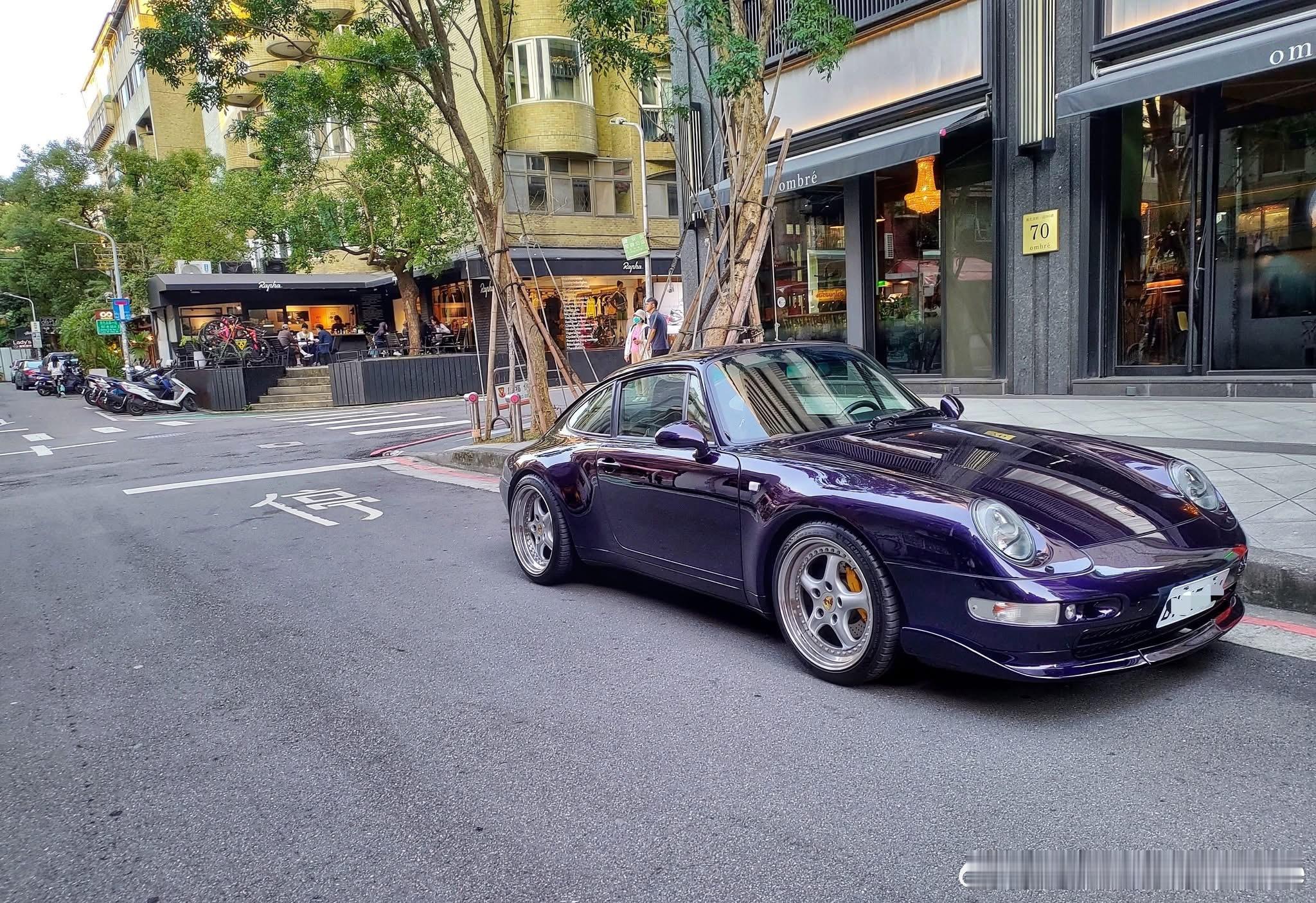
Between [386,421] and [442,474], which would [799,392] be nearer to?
[442,474]

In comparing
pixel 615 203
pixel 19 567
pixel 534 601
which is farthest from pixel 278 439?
pixel 615 203

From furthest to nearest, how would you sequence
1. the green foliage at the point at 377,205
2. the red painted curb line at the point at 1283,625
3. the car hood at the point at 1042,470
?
the green foliage at the point at 377,205, the red painted curb line at the point at 1283,625, the car hood at the point at 1042,470

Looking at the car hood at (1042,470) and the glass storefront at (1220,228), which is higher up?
the glass storefront at (1220,228)

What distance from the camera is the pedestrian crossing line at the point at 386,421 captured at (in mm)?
18219

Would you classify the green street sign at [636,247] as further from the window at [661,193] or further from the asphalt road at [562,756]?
the window at [661,193]

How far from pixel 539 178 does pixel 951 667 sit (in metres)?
28.3

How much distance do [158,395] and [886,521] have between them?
→ 1023 inches

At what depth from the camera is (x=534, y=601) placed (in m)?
5.38

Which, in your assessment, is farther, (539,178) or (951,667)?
(539,178)

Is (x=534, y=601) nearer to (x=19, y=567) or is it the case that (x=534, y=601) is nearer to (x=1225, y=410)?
(x=19, y=567)

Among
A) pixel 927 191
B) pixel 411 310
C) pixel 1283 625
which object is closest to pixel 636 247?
pixel 927 191

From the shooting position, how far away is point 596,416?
5.59 metres

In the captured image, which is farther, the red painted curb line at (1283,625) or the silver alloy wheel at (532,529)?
the silver alloy wheel at (532,529)

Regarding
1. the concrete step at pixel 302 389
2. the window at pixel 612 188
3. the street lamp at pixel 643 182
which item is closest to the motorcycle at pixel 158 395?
the concrete step at pixel 302 389
